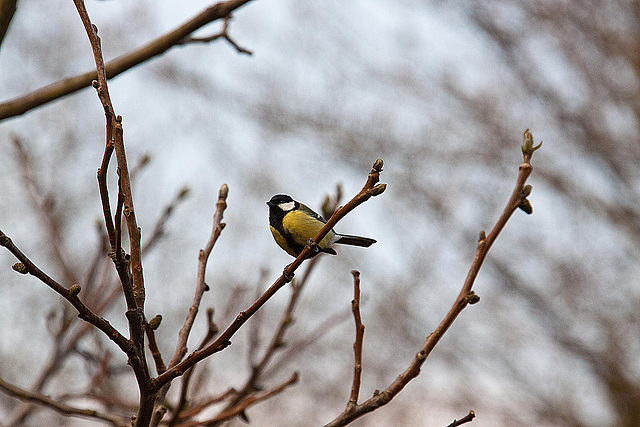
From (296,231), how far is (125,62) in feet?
2.85

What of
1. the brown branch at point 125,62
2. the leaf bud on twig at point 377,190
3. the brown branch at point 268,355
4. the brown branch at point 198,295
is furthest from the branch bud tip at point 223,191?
the leaf bud on twig at point 377,190

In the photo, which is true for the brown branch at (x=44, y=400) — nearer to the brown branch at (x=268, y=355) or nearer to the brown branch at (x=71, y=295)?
the brown branch at (x=268, y=355)

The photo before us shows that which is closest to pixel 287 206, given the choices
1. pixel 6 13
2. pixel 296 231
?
pixel 296 231

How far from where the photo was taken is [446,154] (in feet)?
29.8

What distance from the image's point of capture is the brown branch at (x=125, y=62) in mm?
2004

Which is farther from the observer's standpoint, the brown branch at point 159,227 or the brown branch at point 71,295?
the brown branch at point 159,227

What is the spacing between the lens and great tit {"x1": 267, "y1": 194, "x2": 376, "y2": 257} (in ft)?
7.64

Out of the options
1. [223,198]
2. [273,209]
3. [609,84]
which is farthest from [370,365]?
[223,198]

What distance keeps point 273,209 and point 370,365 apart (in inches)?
347

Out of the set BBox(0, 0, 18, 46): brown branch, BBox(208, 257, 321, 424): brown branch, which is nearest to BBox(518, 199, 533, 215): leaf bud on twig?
BBox(208, 257, 321, 424): brown branch

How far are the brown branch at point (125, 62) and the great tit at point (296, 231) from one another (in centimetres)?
74

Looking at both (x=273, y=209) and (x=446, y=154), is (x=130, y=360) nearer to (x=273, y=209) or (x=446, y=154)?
(x=273, y=209)

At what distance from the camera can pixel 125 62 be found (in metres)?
2.10

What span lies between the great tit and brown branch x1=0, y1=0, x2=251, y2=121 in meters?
0.74
